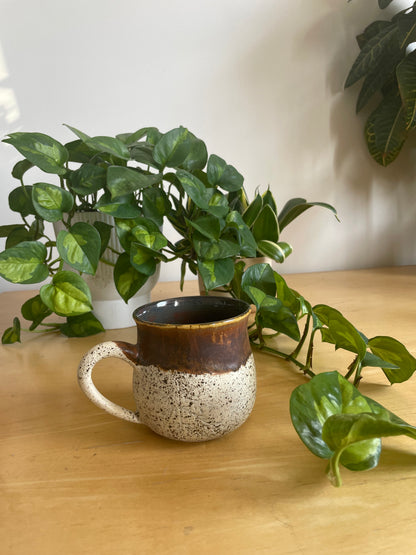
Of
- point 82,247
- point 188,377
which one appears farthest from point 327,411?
point 82,247

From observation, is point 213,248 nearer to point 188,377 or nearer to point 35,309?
point 188,377

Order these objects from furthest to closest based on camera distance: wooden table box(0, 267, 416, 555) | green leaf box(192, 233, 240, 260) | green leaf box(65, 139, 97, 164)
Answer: green leaf box(65, 139, 97, 164), green leaf box(192, 233, 240, 260), wooden table box(0, 267, 416, 555)

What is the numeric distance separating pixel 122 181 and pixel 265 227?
13.7 inches

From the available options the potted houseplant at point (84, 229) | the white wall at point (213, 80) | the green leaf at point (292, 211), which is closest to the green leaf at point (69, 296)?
the potted houseplant at point (84, 229)

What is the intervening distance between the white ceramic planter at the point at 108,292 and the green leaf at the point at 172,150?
0.74 ft

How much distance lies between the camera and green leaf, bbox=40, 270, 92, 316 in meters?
0.48

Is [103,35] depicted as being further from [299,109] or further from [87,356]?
[87,356]

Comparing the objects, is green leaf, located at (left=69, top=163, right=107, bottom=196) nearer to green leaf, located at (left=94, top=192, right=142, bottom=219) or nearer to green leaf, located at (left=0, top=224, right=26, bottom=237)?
green leaf, located at (left=94, top=192, right=142, bottom=219)

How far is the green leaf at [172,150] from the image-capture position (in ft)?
1.77

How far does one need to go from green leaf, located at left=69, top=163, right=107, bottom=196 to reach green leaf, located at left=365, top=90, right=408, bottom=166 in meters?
0.86

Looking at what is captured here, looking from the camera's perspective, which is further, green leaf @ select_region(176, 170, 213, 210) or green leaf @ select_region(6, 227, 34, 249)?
green leaf @ select_region(6, 227, 34, 249)

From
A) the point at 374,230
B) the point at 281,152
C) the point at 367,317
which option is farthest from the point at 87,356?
the point at 374,230

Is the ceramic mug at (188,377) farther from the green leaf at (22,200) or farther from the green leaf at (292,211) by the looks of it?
the green leaf at (292,211)

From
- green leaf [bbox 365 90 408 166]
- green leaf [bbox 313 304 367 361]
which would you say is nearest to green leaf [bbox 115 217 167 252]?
green leaf [bbox 313 304 367 361]
